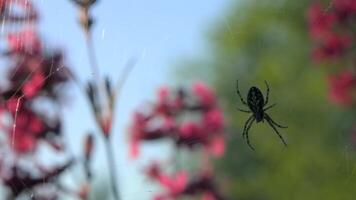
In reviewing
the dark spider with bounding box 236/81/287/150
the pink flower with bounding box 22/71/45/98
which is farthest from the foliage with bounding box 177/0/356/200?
the pink flower with bounding box 22/71/45/98

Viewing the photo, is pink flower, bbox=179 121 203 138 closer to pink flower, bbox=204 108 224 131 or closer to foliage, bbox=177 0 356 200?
pink flower, bbox=204 108 224 131

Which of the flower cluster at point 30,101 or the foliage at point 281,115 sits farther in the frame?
the foliage at point 281,115

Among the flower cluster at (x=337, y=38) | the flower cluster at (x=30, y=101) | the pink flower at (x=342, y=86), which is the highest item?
the flower cluster at (x=337, y=38)

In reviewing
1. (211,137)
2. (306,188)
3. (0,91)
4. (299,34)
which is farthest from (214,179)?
(299,34)

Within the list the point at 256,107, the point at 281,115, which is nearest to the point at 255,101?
the point at 256,107

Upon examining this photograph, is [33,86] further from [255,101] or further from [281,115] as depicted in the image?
[281,115]

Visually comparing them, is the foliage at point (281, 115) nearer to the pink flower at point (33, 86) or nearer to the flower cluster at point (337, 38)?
the flower cluster at point (337, 38)

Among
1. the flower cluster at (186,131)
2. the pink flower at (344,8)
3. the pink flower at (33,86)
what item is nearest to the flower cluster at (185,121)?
the flower cluster at (186,131)
